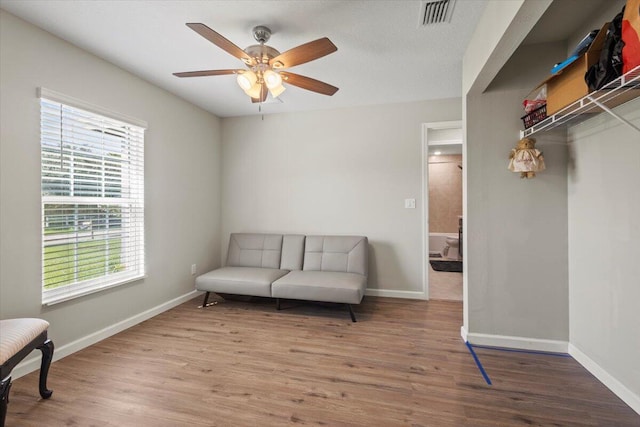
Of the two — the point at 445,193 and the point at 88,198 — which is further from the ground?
the point at 445,193

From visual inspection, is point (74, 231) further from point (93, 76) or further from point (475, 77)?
point (475, 77)

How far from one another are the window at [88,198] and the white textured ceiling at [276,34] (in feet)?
1.72

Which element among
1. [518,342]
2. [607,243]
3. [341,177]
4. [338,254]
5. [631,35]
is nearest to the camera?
[631,35]

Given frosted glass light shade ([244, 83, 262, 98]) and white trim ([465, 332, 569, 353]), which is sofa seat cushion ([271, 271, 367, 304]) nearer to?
white trim ([465, 332, 569, 353])

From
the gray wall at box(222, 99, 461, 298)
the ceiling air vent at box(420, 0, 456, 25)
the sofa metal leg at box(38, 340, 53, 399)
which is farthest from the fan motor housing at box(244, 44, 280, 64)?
the sofa metal leg at box(38, 340, 53, 399)

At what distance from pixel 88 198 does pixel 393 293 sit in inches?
132

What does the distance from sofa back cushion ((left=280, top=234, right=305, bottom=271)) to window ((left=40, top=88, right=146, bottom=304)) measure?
158cm

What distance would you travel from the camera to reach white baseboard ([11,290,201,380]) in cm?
192

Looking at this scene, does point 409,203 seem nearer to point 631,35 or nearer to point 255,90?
point 255,90

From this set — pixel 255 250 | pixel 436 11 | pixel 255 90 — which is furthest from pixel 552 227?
pixel 255 250

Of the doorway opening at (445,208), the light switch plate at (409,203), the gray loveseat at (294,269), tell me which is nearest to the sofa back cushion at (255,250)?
the gray loveseat at (294,269)

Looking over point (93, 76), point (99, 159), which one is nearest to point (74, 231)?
point (99, 159)

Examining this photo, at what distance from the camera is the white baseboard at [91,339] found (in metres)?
1.92

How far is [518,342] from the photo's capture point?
2236 millimetres
